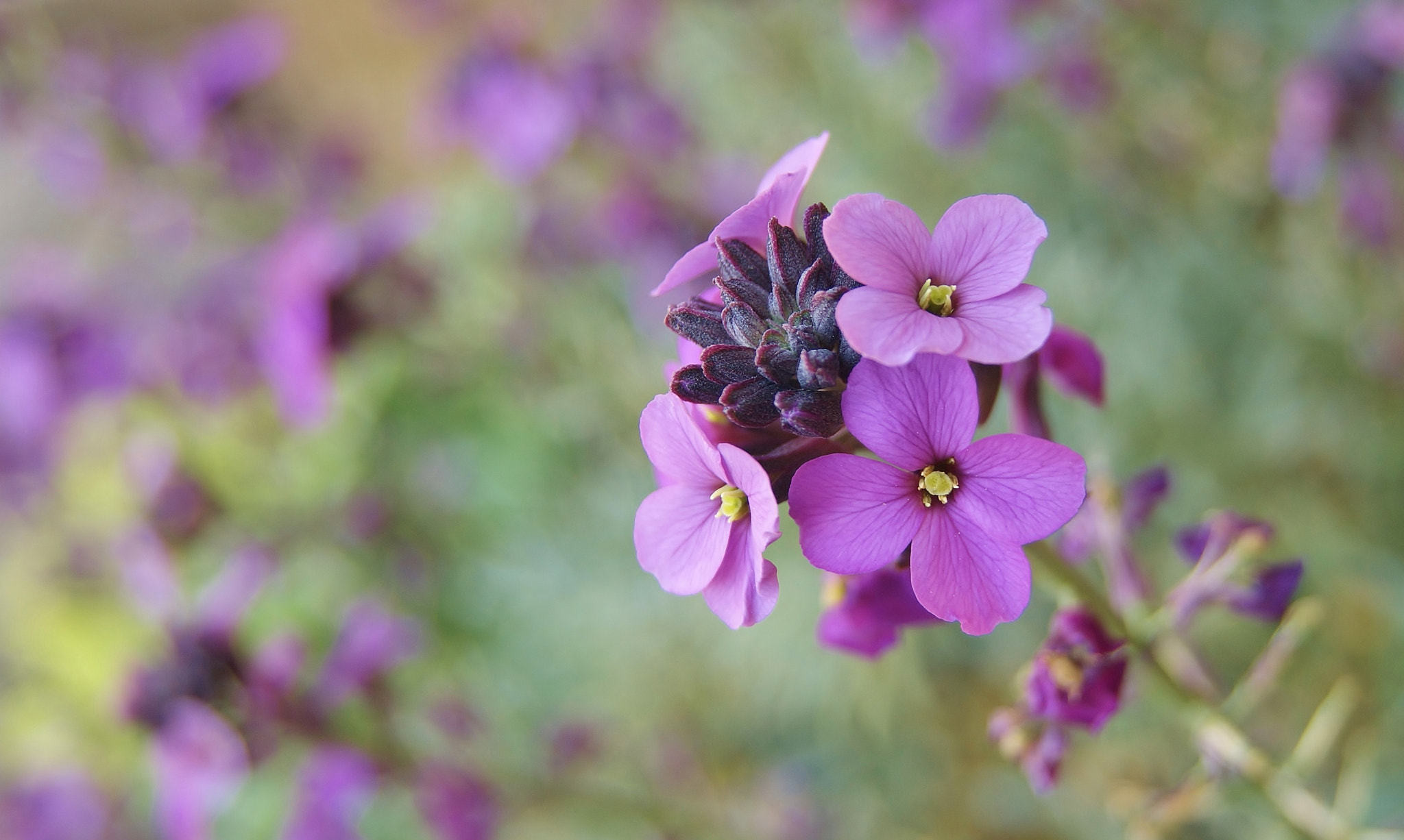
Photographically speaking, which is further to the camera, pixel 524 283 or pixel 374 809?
pixel 374 809

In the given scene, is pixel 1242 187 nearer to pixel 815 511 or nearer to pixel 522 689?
pixel 815 511

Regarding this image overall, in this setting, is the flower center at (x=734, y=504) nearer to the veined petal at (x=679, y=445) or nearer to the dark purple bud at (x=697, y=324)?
the veined petal at (x=679, y=445)

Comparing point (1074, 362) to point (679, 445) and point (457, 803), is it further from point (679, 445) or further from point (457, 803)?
point (457, 803)

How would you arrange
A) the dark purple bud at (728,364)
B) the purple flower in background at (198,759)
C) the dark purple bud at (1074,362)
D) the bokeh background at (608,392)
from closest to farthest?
1. the dark purple bud at (728,364)
2. the dark purple bud at (1074,362)
3. the purple flower in background at (198,759)
4. the bokeh background at (608,392)

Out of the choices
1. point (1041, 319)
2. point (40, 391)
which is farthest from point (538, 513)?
point (1041, 319)

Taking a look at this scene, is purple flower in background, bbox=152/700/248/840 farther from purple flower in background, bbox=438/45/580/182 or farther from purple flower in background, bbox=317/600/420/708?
purple flower in background, bbox=438/45/580/182

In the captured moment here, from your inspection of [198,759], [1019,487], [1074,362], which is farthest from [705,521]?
[198,759]

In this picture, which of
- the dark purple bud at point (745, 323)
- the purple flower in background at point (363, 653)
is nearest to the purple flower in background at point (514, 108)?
the purple flower in background at point (363, 653)
